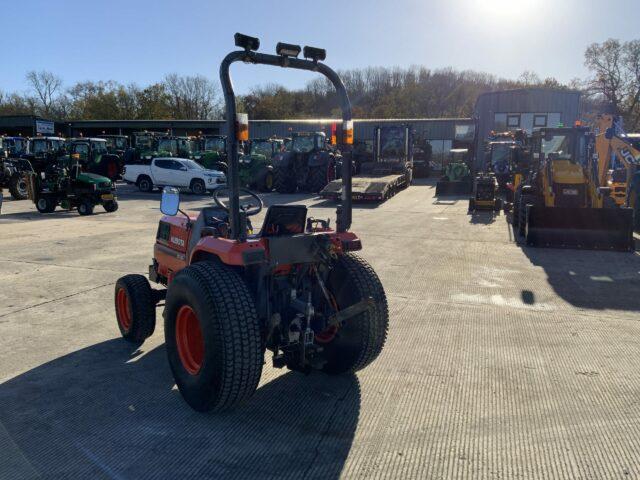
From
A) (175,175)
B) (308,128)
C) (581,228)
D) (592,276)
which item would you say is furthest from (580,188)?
(308,128)

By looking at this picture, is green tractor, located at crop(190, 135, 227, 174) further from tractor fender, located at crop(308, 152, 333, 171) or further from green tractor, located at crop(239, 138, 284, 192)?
tractor fender, located at crop(308, 152, 333, 171)

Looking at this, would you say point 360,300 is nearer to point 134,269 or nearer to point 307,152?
point 134,269

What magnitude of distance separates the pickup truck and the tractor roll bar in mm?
16058

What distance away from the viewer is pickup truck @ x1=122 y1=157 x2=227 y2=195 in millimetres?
19828

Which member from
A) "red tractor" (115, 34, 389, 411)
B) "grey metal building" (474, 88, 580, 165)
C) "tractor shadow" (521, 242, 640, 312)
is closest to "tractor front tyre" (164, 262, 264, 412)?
"red tractor" (115, 34, 389, 411)

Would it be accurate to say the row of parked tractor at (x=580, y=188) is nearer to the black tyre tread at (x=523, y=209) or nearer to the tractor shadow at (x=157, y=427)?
the black tyre tread at (x=523, y=209)

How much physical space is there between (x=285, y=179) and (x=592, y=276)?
46.2ft

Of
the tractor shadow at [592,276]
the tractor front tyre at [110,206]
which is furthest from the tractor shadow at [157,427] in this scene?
the tractor front tyre at [110,206]

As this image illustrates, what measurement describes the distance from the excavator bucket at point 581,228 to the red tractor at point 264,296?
6.52 metres

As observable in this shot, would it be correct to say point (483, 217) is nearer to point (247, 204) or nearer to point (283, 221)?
point (247, 204)

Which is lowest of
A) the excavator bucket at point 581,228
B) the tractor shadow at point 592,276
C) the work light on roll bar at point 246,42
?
the tractor shadow at point 592,276

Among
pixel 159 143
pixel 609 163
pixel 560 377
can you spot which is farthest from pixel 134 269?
pixel 159 143

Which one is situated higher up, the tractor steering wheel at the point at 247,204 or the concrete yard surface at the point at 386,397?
the tractor steering wheel at the point at 247,204

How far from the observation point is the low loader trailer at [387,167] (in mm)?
17119
